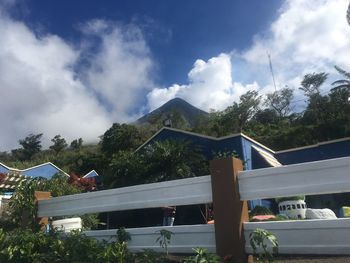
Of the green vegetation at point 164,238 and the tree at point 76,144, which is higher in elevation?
the tree at point 76,144

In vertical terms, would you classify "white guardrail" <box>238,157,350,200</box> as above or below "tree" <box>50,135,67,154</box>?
below

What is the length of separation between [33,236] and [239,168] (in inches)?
119

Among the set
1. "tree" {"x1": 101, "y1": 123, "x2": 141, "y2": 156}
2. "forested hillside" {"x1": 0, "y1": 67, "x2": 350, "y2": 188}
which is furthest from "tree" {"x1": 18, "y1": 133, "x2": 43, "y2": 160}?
"tree" {"x1": 101, "y1": 123, "x2": 141, "y2": 156}

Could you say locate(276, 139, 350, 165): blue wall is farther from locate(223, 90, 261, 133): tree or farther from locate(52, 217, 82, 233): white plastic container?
locate(223, 90, 261, 133): tree

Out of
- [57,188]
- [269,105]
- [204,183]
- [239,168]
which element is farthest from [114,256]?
[269,105]

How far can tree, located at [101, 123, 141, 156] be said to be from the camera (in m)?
36.5

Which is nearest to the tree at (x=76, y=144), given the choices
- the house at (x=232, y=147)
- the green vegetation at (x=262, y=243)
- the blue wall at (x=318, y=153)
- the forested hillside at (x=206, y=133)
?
the forested hillside at (x=206, y=133)


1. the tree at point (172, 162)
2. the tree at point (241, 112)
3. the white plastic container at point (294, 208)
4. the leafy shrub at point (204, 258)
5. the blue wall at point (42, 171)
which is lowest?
the leafy shrub at point (204, 258)

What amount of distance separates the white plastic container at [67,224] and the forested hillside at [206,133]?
28.5 feet

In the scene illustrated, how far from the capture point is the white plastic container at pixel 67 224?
587 centimetres

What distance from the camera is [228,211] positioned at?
378 cm

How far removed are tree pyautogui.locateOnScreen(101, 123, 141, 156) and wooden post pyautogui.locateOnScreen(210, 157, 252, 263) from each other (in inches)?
1282

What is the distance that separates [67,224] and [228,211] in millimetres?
3082

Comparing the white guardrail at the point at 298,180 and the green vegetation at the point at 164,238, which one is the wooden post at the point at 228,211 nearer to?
the white guardrail at the point at 298,180
